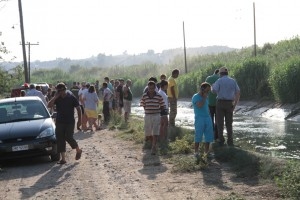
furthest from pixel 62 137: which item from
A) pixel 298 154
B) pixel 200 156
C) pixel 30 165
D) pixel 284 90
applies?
pixel 284 90

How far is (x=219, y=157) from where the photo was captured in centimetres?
1145

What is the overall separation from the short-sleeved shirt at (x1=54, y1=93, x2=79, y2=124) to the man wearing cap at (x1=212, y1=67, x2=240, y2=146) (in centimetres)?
334

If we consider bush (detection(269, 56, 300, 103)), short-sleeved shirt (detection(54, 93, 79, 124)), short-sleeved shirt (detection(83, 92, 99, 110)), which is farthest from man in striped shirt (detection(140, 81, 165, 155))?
bush (detection(269, 56, 300, 103))

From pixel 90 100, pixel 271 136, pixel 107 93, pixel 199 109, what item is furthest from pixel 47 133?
pixel 271 136

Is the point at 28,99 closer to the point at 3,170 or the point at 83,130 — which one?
the point at 3,170

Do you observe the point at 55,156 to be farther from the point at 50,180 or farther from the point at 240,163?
the point at 240,163

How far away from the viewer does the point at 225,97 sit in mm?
12469

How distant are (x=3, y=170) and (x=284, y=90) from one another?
22.0 metres

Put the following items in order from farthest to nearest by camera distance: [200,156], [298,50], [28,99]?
[298,50]
[28,99]
[200,156]

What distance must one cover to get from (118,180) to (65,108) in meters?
2.93

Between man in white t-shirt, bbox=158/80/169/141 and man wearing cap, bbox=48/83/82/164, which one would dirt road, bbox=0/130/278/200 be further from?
man in white t-shirt, bbox=158/80/169/141

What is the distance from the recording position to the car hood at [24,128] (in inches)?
483

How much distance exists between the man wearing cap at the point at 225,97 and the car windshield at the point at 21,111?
4.34 meters

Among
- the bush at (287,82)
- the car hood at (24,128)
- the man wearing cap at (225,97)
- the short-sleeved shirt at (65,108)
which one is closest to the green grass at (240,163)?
the man wearing cap at (225,97)
